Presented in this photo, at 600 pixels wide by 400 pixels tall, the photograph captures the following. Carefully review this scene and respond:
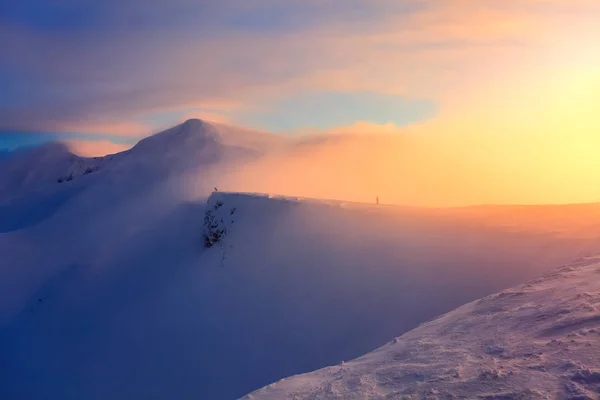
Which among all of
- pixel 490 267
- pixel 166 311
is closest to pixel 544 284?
pixel 490 267

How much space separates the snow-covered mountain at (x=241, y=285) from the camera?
7.25 metres

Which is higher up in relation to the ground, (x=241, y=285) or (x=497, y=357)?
(x=497, y=357)

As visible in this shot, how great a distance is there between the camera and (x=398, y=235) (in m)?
9.02

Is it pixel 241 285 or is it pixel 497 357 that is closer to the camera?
pixel 497 357

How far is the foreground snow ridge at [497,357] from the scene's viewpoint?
2811 mm

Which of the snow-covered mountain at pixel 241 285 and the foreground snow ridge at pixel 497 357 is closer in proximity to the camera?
the foreground snow ridge at pixel 497 357

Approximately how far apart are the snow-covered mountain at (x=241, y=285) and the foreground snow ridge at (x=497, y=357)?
9.10 ft

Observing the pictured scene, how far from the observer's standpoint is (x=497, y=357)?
3248 mm

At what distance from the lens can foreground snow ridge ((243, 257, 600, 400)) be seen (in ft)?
9.22

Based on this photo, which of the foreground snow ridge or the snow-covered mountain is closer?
the foreground snow ridge

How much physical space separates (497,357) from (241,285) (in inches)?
240

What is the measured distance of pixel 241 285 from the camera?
8.88 m

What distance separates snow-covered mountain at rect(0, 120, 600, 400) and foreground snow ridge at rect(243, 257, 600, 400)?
109 inches

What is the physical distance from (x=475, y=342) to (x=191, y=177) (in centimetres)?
1338
